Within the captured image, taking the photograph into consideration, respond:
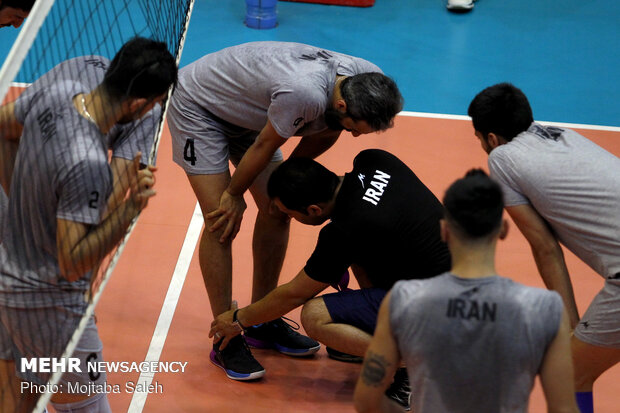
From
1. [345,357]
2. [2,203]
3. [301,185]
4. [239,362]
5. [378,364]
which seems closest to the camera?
[378,364]

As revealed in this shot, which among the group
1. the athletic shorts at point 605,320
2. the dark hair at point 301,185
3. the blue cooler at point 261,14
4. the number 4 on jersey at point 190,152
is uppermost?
the dark hair at point 301,185

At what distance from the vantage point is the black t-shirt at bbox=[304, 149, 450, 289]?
3930 mm

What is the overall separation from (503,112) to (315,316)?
1.46 meters

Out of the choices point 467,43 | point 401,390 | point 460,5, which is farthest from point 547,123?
point 401,390

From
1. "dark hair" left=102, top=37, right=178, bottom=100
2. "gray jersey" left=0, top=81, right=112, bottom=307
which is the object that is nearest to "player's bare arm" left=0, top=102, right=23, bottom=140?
"gray jersey" left=0, top=81, right=112, bottom=307

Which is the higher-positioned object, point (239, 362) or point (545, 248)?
point (545, 248)

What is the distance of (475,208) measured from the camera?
2537mm

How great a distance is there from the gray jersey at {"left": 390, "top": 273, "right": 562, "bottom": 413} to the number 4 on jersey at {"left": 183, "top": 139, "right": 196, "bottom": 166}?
2151 mm

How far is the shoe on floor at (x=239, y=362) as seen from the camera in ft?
15.1

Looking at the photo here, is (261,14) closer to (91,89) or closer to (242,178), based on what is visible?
(242,178)

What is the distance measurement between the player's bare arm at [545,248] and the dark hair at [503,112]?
40 centimetres

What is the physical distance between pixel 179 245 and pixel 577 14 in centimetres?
671

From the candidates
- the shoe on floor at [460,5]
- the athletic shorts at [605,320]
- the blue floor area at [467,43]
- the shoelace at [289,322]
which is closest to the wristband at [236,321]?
the shoelace at [289,322]

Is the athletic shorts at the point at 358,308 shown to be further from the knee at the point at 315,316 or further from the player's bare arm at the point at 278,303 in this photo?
the player's bare arm at the point at 278,303
